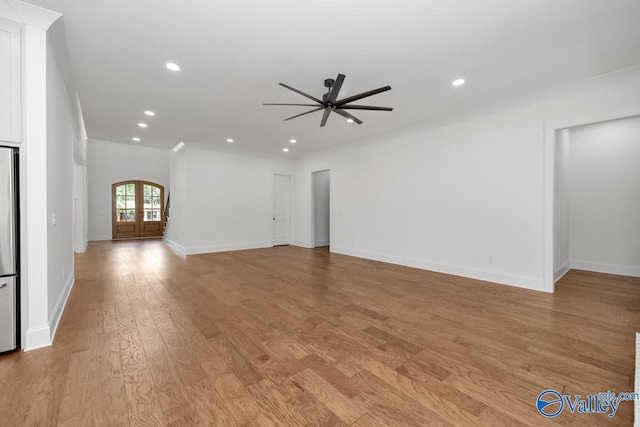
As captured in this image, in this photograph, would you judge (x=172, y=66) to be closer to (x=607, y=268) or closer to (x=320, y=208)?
(x=320, y=208)

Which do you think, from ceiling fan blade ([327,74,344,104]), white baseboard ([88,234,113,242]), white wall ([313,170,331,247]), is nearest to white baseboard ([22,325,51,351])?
ceiling fan blade ([327,74,344,104])

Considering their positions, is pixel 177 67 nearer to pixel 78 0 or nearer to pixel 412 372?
pixel 78 0

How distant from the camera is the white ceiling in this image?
7.01ft

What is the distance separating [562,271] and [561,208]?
1.10m

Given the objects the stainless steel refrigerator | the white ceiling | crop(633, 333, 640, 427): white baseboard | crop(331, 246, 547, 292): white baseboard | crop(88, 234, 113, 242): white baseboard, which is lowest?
crop(633, 333, 640, 427): white baseboard

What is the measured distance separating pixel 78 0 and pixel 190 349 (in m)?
2.87

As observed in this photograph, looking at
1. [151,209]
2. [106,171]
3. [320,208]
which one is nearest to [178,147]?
[320,208]

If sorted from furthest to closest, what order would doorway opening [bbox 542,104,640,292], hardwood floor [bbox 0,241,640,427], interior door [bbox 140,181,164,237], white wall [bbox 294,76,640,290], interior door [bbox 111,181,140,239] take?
1. interior door [bbox 140,181,164,237]
2. interior door [bbox 111,181,140,239]
3. white wall [bbox 294,76,640,290]
4. doorway opening [bbox 542,104,640,292]
5. hardwood floor [bbox 0,241,640,427]

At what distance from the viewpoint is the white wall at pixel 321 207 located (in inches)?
313

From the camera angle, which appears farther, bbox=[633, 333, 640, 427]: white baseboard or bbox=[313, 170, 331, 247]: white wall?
bbox=[313, 170, 331, 247]: white wall

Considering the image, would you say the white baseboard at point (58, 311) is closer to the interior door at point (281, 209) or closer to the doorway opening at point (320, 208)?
the interior door at point (281, 209)

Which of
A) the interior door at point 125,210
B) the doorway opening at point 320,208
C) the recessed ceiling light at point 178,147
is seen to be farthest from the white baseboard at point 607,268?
the interior door at point 125,210

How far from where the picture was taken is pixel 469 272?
14.6 ft

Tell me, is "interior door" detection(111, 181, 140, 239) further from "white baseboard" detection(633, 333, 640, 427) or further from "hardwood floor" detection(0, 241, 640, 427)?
"white baseboard" detection(633, 333, 640, 427)
